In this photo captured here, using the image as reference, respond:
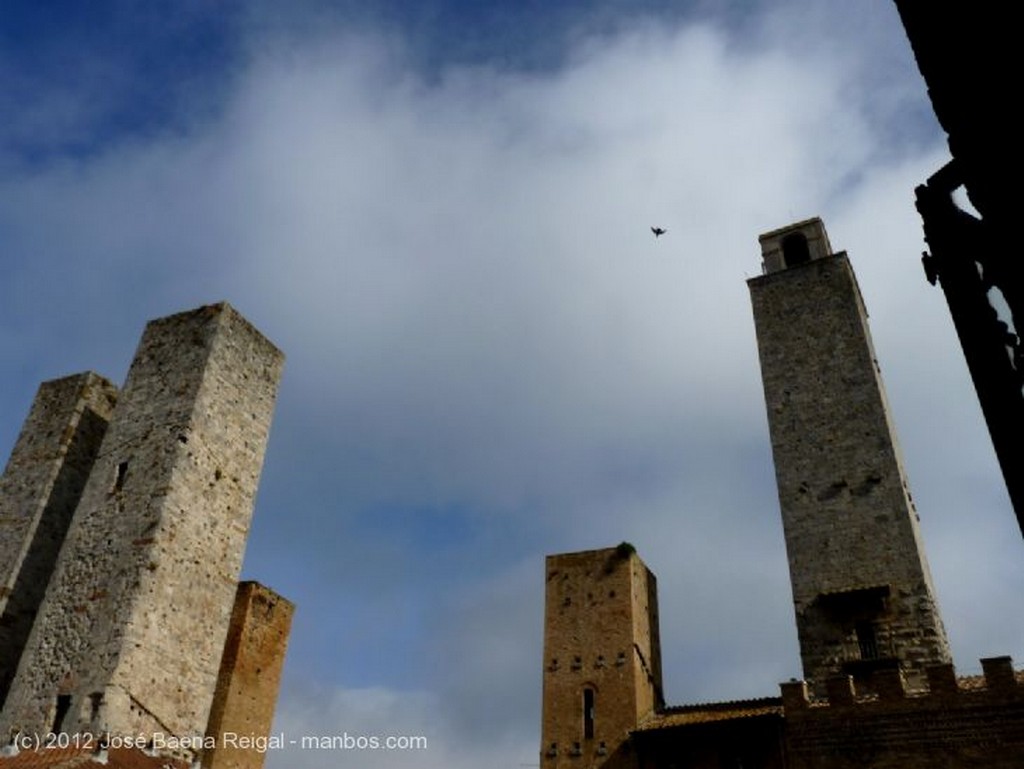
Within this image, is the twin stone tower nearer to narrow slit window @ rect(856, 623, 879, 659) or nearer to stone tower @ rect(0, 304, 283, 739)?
narrow slit window @ rect(856, 623, 879, 659)

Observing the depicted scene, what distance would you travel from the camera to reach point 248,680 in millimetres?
16766

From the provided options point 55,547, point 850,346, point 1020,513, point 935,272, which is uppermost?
point 850,346

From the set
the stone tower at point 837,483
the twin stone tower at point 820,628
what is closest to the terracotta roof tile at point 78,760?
the twin stone tower at point 820,628

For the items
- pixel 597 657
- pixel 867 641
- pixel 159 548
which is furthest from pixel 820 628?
pixel 159 548

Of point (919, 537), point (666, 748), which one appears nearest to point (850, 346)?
point (919, 537)

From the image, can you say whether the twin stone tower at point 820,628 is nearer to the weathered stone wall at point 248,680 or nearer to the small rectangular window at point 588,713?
the small rectangular window at point 588,713

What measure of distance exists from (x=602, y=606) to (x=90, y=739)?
14.0 meters

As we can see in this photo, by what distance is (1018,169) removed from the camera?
197cm

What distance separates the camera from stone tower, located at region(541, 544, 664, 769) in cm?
2086

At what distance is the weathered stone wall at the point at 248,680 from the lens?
16094 mm

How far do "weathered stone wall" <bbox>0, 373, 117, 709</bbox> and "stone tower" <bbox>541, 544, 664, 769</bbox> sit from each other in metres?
12.4

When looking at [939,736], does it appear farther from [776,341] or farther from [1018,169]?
[1018,169]

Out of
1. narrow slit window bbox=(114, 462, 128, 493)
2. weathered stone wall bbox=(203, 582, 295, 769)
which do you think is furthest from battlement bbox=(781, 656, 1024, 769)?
narrow slit window bbox=(114, 462, 128, 493)

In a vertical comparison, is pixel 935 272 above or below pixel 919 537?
below
